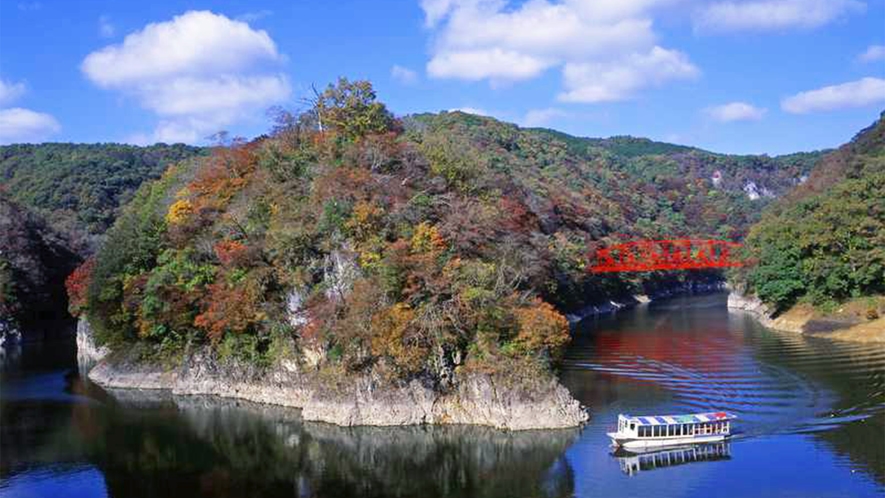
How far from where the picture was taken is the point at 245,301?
41.6 m

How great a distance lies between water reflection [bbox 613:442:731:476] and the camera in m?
28.4

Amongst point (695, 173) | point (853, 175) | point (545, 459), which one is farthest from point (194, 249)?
point (695, 173)

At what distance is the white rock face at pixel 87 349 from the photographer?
57.6 m

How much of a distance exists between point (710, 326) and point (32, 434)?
53018mm

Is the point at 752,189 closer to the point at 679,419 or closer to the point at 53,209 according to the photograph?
the point at 53,209

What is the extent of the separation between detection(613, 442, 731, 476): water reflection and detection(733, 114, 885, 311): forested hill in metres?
34.9

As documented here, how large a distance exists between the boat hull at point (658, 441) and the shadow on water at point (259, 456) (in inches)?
80.9

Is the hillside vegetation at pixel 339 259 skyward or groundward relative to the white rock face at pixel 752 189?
groundward

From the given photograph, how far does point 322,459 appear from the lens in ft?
101

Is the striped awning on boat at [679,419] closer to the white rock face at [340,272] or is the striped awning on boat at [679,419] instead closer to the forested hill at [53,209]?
the white rock face at [340,272]

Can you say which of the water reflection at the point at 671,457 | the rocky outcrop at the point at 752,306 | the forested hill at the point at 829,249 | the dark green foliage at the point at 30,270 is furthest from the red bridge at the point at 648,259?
the dark green foliage at the point at 30,270

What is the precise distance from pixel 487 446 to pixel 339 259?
1356 centimetres

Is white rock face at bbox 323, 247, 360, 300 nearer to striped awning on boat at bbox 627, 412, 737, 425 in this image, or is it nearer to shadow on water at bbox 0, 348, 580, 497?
shadow on water at bbox 0, 348, 580, 497

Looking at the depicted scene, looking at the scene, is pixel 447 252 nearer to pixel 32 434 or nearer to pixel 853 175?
pixel 32 434
